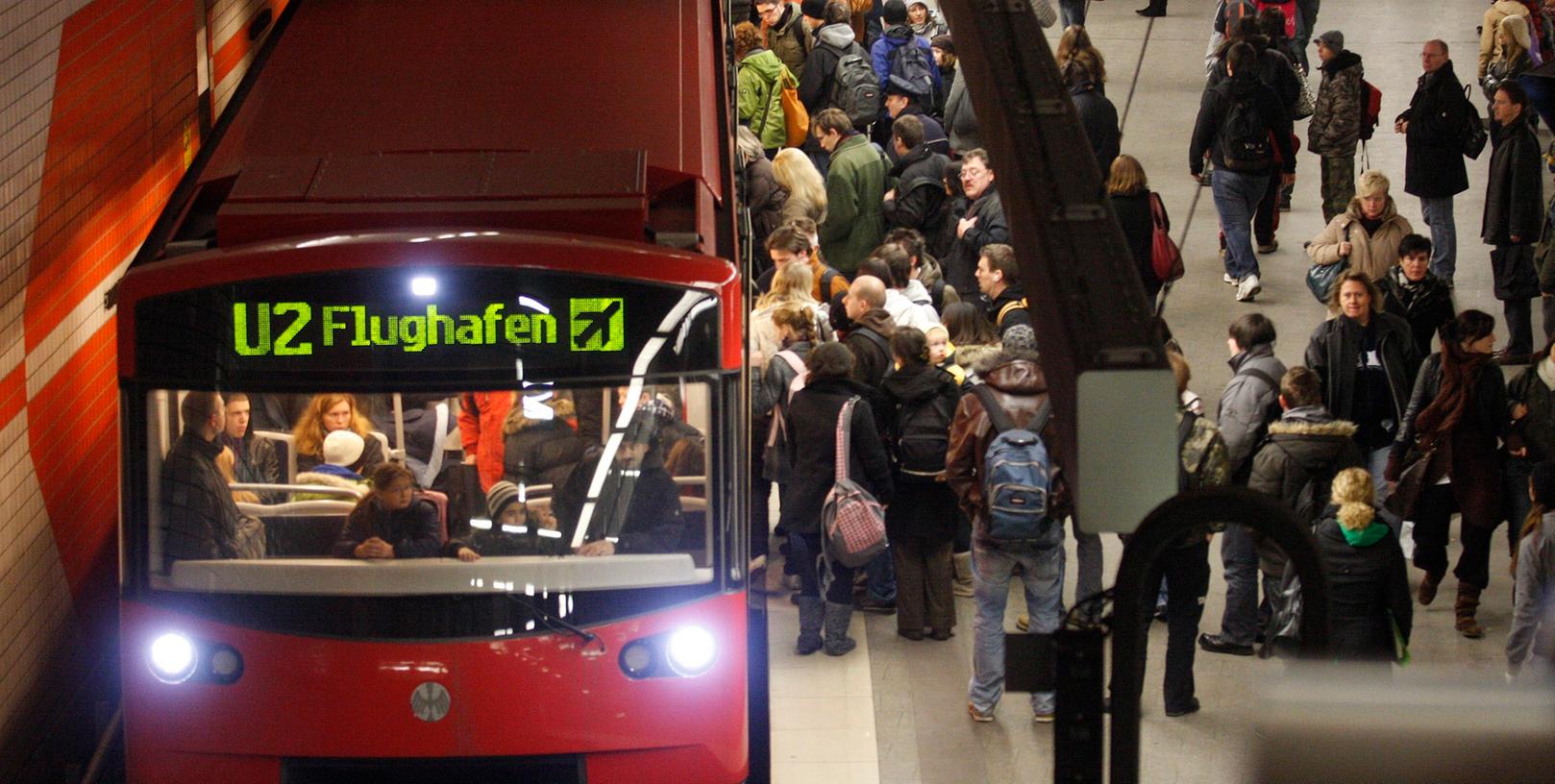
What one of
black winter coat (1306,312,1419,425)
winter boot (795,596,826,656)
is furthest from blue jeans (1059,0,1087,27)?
winter boot (795,596,826,656)

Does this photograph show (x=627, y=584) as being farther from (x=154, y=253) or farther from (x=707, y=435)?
(x=154, y=253)

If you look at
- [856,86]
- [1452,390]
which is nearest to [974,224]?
[1452,390]

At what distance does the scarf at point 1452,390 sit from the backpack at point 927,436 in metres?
2.44

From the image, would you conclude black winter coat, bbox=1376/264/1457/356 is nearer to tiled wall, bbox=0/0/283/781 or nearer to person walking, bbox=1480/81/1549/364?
person walking, bbox=1480/81/1549/364

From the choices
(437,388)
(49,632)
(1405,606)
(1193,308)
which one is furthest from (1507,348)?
(49,632)

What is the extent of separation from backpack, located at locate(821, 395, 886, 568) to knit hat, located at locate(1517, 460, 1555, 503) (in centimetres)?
291

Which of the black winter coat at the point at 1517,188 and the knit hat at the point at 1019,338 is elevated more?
the black winter coat at the point at 1517,188

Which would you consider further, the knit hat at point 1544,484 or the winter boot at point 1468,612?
the winter boot at point 1468,612

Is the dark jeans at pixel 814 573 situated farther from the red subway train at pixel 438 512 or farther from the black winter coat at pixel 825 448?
the red subway train at pixel 438 512

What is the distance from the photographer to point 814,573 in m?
8.98

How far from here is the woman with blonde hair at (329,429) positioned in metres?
6.09

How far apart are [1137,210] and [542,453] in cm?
537

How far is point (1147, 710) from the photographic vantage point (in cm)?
787

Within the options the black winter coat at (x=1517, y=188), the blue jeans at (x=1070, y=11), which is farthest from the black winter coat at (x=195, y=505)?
the blue jeans at (x=1070, y=11)
